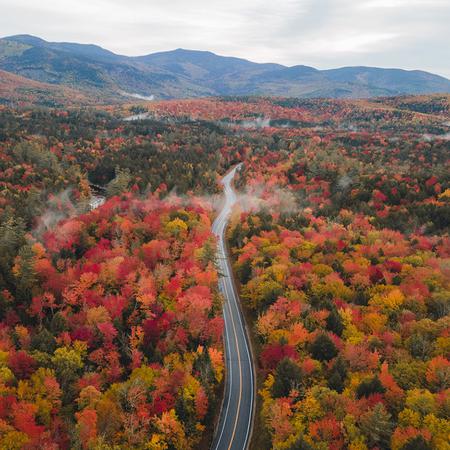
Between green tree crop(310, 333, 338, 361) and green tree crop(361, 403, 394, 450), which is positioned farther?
green tree crop(310, 333, 338, 361)

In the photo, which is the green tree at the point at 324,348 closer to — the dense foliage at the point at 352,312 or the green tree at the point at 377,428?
the dense foliage at the point at 352,312

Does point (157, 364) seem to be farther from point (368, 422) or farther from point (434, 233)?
point (434, 233)

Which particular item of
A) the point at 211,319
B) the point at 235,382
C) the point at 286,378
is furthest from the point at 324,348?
the point at 211,319

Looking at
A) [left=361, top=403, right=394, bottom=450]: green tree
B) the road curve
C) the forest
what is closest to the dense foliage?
[left=361, top=403, right=394, bottom=450]: green tree

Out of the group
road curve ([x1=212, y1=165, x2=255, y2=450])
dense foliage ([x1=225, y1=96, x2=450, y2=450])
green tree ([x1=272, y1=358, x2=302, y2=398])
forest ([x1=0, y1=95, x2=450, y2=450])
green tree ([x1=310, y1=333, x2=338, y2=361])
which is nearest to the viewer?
dense foliage ([x1=225, y1=96, x2=450, y2=450])

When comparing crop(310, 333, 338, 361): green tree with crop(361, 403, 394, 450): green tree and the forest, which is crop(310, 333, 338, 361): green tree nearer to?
the forest

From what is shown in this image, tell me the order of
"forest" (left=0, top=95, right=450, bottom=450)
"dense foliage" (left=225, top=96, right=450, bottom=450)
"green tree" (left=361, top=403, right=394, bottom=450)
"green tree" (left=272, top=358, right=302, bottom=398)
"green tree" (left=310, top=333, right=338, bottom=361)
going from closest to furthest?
"green tree" (left=361, top=403, right=394, bottom=450), "dense foliage" (left=225, top=96, right=450, bottom=450), "forest" (left=0, top=95, right=450, bottom=450), "green tree" (left=272, top=358, right=302, bottom=398), "green tree" (left=310, top=333, right=338, bottom=361)
